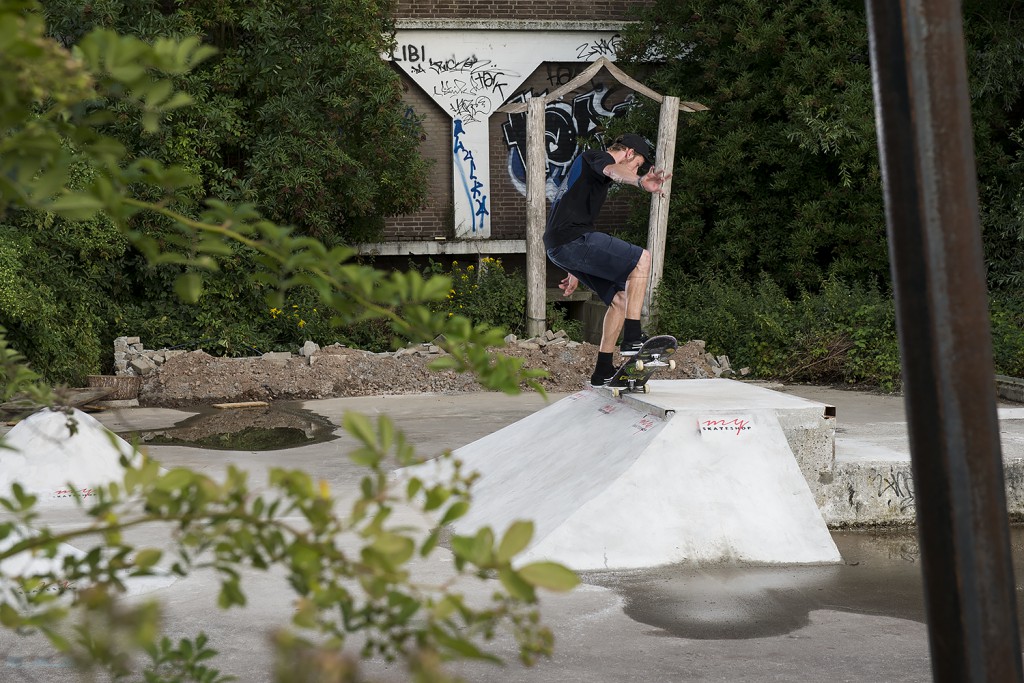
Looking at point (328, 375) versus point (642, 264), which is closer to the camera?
point (642, 264)

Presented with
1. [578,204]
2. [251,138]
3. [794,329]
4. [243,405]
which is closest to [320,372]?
[243,405]

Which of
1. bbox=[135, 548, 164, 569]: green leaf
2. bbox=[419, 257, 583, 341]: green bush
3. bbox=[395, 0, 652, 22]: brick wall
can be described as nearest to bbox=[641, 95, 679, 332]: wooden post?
bbox=[419, 257, 583, 341]: green bush

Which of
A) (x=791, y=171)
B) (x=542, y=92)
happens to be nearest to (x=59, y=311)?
(x=542, y=92)

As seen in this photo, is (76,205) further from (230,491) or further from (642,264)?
(642,264)

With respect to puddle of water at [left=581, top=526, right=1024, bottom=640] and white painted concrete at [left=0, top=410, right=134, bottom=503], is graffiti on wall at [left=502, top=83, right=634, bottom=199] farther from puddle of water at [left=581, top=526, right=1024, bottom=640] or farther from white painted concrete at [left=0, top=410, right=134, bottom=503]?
puddle of water at [left=581, top=526, right=1024, bottom=640]

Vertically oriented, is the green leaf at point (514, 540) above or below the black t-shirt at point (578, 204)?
below

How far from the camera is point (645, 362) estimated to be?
24.4 feet

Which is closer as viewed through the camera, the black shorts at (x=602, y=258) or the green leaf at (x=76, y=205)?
the green leaf at (x=76, y=205)

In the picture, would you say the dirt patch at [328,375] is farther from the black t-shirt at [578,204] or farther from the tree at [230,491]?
the tree at [230,491]

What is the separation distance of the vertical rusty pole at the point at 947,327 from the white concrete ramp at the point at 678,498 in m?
3.70

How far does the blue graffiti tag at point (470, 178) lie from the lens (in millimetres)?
18078

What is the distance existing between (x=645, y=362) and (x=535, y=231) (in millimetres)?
7971

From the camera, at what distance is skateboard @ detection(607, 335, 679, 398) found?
7402 millimetres

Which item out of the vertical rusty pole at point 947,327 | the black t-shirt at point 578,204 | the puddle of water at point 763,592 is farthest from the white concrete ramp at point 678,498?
the vertical rusty pole at point 947,327
